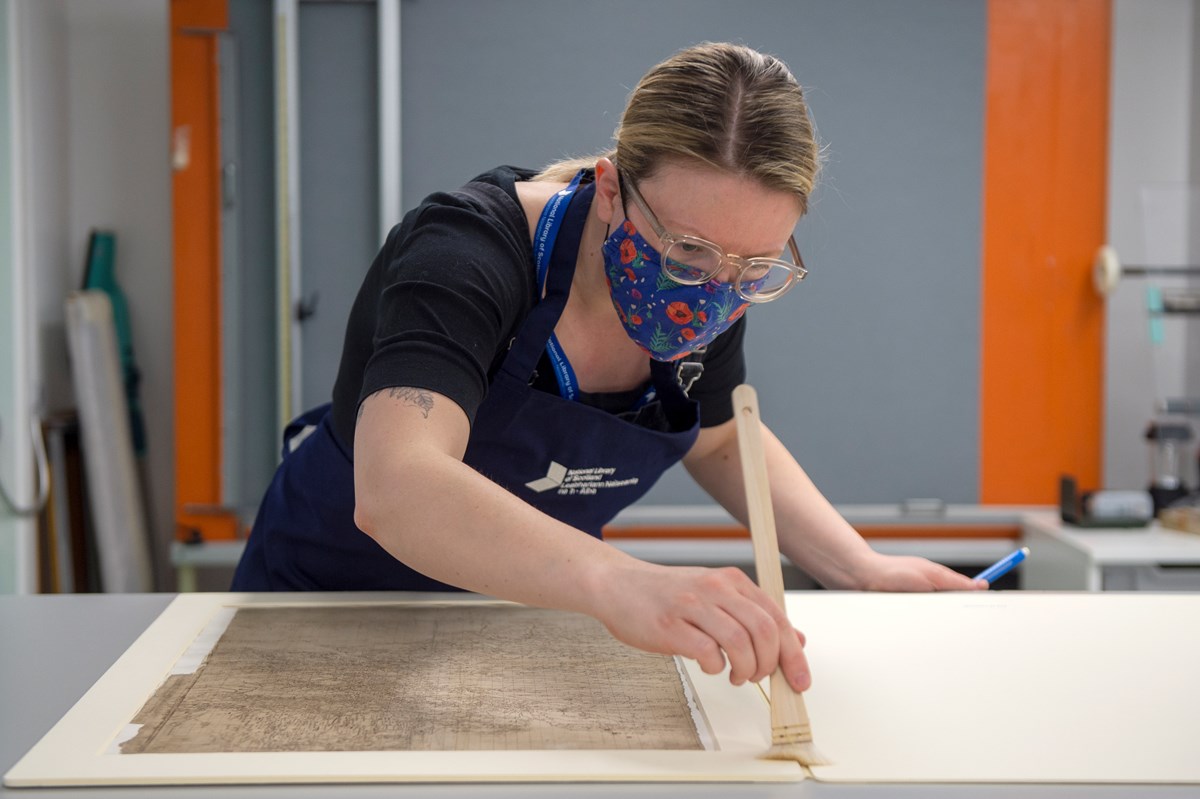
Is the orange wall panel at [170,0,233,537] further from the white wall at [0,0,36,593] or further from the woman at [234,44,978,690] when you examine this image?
the woman at [234,44,978,690]

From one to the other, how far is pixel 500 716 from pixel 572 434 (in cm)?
40

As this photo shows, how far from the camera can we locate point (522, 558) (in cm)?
78

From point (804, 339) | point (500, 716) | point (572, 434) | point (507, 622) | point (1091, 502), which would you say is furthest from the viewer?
point (804, 339)

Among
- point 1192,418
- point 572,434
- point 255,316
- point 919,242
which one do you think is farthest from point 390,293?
point 1192,418

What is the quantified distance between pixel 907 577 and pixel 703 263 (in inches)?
18.5

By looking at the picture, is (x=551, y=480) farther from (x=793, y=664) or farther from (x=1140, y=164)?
(x=1140, y=164)

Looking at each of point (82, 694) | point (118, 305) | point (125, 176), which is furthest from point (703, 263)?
point (125, 176)

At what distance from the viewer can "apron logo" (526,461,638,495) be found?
1155 mm

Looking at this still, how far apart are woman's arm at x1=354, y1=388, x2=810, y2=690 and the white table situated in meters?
1.84

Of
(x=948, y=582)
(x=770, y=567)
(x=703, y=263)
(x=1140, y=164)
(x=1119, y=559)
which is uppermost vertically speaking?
(x=1140, y=164)

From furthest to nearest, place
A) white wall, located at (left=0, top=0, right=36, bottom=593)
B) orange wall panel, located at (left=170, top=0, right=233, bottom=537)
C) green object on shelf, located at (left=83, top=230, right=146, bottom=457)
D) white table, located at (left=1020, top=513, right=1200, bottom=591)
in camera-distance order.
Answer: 1. green object on shelf, located at (left=83, top=230, right=146, bottom=457)
2. orange wall panel, located at (left=170, top=0, right=233, bottom=537)
3. white wall, located at (left=0, top=0, right=36, bottom=593)
4. white table, located at (left=1020, top=513, right=1200, bottom=591)

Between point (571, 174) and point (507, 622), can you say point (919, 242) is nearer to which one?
point (571, 174)

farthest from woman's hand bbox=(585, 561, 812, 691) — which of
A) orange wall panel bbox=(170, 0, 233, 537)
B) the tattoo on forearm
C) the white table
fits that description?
orange wall panel bbox=(170, 0, 233, 537)

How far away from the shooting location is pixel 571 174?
47.8 inches
